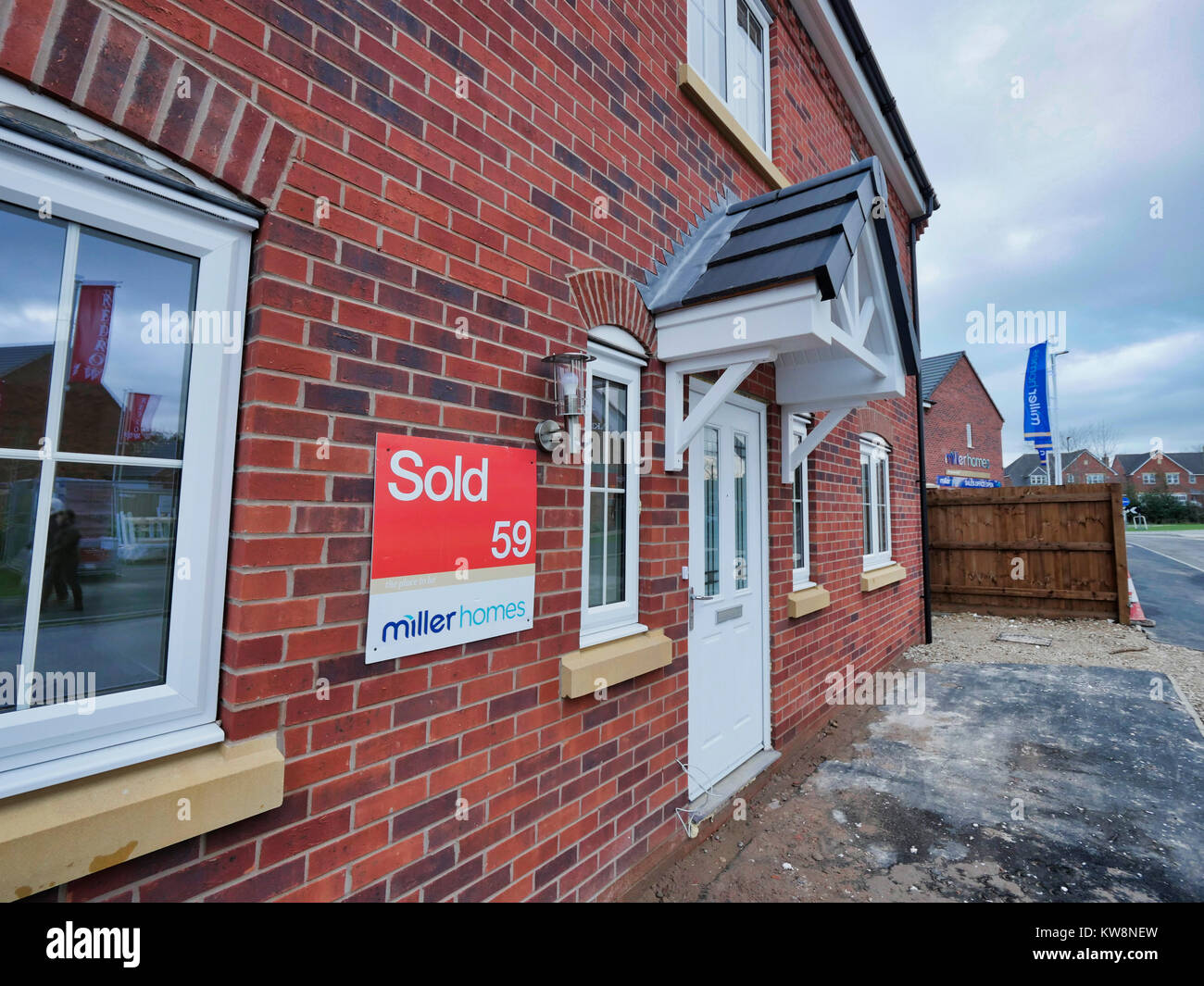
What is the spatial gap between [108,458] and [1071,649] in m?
9.91

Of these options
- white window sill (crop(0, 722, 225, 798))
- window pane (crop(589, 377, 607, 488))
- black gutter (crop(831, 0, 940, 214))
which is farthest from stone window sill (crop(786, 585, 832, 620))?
black gutter (crop(831, 0, 940, 214))

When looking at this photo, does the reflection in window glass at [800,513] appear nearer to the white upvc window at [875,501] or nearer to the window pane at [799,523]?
the window pane at [799,523]

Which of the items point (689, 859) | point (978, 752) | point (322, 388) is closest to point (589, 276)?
point (322, 388)

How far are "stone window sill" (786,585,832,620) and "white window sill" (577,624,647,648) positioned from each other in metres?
1.93

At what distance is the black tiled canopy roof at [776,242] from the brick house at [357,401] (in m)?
0.03

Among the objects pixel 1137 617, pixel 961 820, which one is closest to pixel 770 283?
pixel 961 820

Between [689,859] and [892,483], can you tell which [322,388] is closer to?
[689,859]

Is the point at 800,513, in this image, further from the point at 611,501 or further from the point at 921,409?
the point at 921,409

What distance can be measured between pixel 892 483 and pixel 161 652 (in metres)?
8.25

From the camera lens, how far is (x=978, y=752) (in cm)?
445

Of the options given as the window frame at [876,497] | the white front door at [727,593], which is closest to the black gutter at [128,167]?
the white front door at [727,593]

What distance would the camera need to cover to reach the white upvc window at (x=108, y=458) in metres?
1.31

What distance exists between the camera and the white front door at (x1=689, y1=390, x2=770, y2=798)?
11.7 ft

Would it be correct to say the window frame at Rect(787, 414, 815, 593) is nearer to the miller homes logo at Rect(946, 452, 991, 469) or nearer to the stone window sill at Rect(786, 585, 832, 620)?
the stone window sill at Rect(786, 585, 832, 620)
